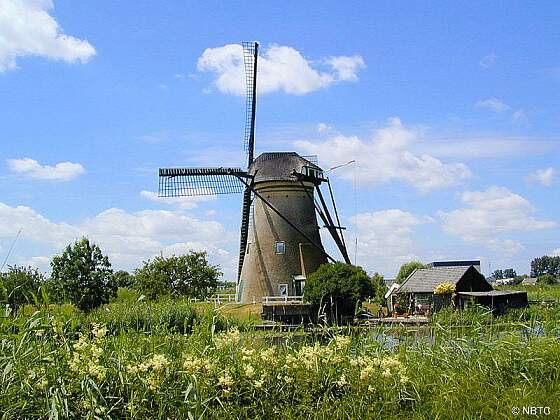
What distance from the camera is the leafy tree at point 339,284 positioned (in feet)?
84.8

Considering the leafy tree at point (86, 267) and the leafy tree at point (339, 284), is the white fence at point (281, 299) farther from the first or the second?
the leafy tree at point (86, 267)

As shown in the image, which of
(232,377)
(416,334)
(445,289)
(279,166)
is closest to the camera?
(232,377)

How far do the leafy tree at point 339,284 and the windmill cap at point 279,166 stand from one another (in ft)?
15.4

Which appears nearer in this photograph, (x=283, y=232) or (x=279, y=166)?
(x=283, y=232)

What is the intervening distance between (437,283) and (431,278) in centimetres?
86

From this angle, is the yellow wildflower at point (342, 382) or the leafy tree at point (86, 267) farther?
the leafy tree at point (86, 267)

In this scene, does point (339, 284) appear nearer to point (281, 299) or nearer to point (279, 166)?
point (281, 299)

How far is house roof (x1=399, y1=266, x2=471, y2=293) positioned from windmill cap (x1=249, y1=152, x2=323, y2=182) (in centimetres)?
684

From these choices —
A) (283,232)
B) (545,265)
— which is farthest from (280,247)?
(545,265)

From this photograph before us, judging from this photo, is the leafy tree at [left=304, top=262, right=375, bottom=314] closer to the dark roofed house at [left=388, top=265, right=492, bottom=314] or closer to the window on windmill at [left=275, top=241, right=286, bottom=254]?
the window on windmill at [left=275, top=241, right=286, bottom=254]

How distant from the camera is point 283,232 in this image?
95.7 ft

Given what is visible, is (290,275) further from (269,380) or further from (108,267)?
(269,380)

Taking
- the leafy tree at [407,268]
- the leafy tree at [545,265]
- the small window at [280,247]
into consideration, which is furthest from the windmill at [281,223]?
the leafy tree at [545,265]


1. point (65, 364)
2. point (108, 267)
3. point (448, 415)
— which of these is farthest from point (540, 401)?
point (108, 267)
